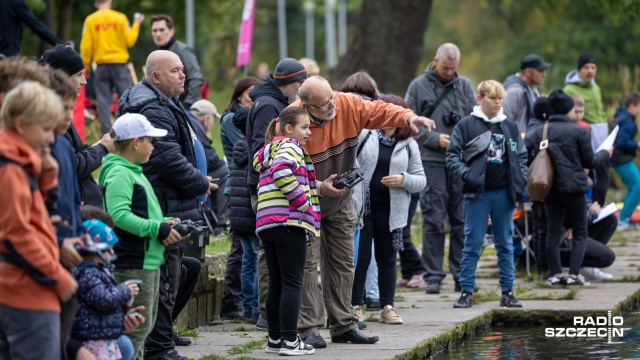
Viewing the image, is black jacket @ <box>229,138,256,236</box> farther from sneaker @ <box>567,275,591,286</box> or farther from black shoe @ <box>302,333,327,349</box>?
sneaker @ <box>567,275,591,286</box>

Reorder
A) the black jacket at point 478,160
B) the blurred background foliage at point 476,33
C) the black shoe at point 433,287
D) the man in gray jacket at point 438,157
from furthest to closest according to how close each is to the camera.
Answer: the blurred background foliage at point 476,33 → the man in gray jacket at point 438,157 → the black shoe at point 433,287 → the black jacket at point 478,160

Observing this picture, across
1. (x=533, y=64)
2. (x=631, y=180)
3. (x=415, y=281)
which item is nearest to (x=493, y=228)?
(x=415, y=281)

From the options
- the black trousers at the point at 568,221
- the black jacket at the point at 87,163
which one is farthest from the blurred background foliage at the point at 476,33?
the black jacket at the point at 87,163

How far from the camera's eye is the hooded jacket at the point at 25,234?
16.9 feet

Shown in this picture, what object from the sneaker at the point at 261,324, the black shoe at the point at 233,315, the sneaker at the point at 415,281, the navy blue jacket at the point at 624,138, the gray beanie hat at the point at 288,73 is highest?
the navy blue jacket at the point at 624,138

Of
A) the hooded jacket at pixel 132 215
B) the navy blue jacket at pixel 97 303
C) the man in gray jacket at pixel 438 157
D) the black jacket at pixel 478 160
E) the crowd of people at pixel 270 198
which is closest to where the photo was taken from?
the crowd of people at pixel 270 198

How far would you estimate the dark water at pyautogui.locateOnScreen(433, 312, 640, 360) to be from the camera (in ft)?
28.2

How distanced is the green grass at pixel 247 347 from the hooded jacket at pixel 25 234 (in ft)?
8.97

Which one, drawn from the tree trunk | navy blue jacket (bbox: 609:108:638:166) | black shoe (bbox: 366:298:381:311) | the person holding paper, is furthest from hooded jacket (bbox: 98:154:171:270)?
the tree trunk

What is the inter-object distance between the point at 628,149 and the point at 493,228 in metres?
6.20

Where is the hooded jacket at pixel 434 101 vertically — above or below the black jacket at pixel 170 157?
above

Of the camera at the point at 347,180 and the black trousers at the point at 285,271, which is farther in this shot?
the camera at the point at 347,180

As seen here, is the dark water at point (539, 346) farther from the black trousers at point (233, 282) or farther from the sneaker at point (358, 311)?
the black trousers at point (233, 282)

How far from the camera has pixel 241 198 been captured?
9297mm
